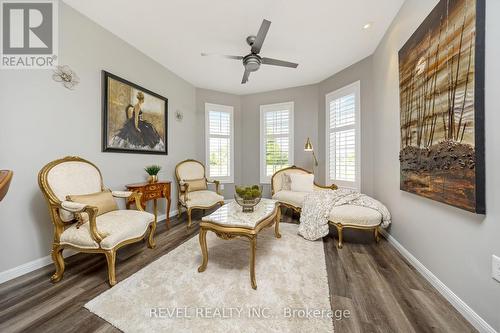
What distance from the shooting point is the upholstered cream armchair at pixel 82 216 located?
167 centimetres

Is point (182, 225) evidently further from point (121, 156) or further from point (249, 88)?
point (249, 88)

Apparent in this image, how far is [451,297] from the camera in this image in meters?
1.46

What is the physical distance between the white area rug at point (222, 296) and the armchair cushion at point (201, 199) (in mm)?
1025

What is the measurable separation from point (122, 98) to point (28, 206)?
170cm

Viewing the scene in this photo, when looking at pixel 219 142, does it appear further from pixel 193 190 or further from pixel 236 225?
pixel 236 225

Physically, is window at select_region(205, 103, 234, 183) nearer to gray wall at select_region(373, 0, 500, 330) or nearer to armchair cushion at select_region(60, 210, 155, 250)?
armchair cushion at select_region(60, 210, 155, 250)

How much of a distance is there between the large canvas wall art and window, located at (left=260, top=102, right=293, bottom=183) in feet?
8.66

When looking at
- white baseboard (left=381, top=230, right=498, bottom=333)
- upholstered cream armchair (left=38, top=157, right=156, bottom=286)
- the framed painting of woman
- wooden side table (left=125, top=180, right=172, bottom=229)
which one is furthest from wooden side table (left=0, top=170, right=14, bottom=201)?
white baseboard (left=381, top=230, right=498, bottom=333)

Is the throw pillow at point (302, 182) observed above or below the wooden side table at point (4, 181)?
below

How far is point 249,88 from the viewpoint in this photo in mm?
4633

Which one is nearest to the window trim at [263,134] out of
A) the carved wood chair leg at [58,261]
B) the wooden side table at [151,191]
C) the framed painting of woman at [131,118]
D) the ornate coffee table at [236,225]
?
the framed painting of woman at [131,118]

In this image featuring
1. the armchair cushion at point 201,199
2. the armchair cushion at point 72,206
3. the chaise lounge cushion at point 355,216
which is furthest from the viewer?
the armchair cushion at point 201,199

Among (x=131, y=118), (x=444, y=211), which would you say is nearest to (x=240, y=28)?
(x=131, y=118)

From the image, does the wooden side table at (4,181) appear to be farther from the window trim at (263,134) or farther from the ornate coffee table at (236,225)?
the window trim at (263,134)
